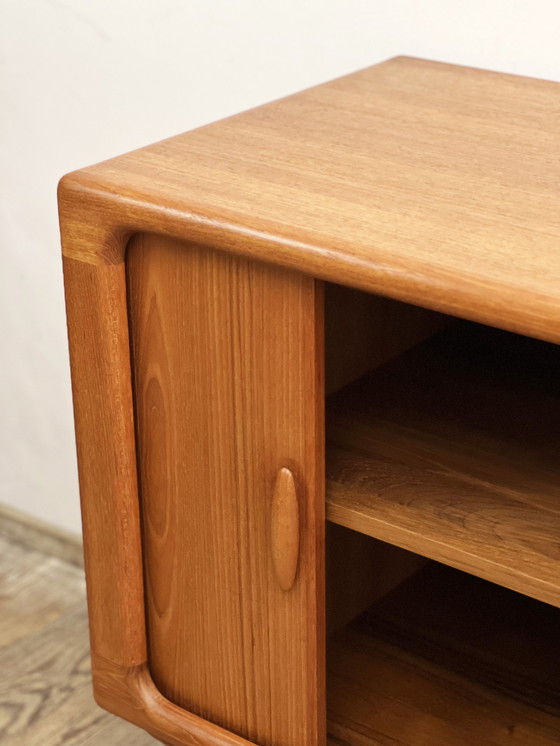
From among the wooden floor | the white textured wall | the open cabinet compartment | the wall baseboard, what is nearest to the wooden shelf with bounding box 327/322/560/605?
the open cabinet compartment

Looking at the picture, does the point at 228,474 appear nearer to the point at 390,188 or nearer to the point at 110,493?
the point at 110,493

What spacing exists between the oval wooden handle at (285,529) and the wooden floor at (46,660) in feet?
1.94

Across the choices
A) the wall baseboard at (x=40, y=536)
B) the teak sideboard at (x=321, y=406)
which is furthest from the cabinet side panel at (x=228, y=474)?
the wall baseboard at (x=40, y=536)

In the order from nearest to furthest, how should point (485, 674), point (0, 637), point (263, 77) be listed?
point (485, 674) → point (263, 77) → point (0, 637)

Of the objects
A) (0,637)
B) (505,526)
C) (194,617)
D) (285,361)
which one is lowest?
(0,637)

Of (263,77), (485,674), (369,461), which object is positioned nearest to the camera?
(369,461)

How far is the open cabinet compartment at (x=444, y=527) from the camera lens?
773 millimetres

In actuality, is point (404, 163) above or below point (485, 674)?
above

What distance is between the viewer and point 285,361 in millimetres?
753

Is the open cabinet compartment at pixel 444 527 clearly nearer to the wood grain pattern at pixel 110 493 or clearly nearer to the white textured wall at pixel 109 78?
the wood grain pattern at pixel 110 493

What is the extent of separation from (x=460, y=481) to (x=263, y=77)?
55 centimetres

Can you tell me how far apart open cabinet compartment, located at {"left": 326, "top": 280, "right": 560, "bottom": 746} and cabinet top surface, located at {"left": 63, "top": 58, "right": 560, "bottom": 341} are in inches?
5.1

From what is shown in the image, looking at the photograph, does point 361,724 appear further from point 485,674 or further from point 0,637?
point 0,637

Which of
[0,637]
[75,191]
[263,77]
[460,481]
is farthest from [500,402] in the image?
[0,637]
